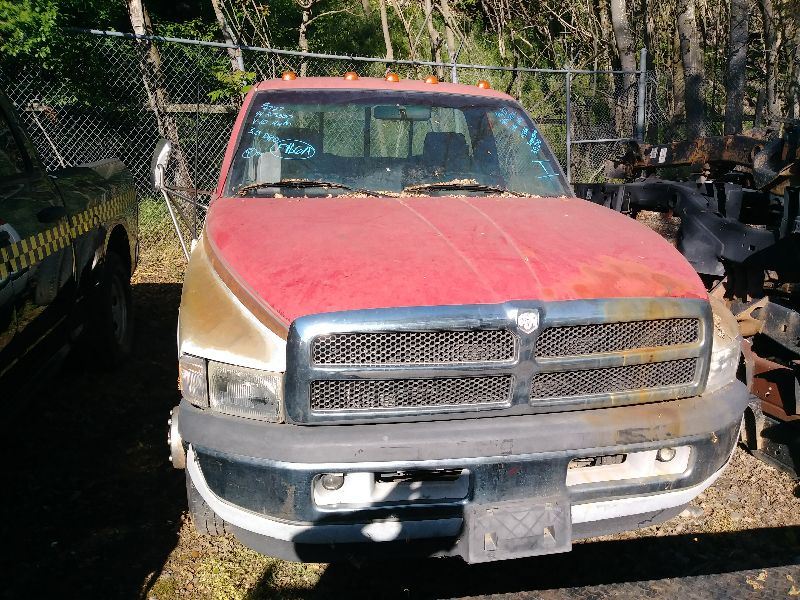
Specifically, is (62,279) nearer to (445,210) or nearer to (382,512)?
(445,210)

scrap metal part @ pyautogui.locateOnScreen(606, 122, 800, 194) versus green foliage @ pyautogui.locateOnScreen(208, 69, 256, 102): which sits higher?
green foliage @ pyautogui.locateOnScreen(208, 69, 256, 102)

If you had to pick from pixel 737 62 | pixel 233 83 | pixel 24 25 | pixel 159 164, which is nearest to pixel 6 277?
pixel 159 164

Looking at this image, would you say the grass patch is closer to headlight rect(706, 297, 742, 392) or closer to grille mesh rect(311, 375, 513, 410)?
grille mesh rect(311, 375, 513, 410)

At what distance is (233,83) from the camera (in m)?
8.74

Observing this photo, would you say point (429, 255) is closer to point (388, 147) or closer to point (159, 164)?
point (388, 147)

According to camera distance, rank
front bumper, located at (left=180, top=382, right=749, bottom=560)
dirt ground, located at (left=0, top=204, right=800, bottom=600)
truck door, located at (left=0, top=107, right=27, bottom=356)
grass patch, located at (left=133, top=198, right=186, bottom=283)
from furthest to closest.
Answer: grass patch, located at (left=133, top=198, right=186, bottom=283), truck door, located at (left=0, top=107, right=27, bottom=356), dirt ground, located at (left=0, top=204, right=800, bottom=600), front bumper, located at (left=180, top=382, right=749, bottom=560)

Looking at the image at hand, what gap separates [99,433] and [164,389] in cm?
70

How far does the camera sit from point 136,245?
5742mm

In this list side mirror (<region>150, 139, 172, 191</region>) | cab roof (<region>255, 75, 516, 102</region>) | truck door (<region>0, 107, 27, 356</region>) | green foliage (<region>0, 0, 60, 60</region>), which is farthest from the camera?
green foliage (<region>0, 0, 60, 60</region>)

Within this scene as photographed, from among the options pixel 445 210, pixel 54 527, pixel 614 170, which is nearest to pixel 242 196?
pixel 445 210

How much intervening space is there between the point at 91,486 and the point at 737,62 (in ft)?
46.2

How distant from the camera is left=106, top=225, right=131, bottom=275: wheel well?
522 cm

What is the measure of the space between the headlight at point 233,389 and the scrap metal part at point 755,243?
9.61ft

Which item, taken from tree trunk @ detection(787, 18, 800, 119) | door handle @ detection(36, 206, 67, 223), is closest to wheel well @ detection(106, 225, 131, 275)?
door handle @ detection(36, 206, 67, 223)
